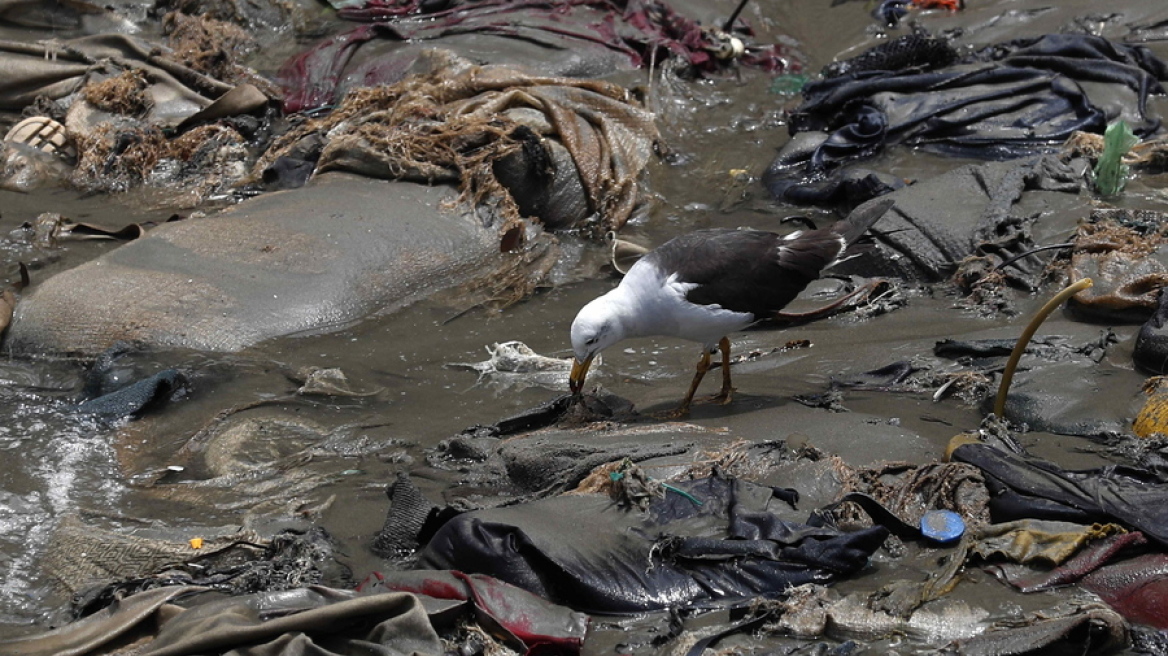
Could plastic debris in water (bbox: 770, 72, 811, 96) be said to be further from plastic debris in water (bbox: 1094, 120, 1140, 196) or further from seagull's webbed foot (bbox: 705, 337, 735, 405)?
seagull's webbed foot (bbox: 705, 337, 735, 405)

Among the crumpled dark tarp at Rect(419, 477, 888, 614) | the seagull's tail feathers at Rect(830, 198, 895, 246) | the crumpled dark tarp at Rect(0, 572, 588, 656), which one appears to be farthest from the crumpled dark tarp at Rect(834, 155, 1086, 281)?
the crumpled dark tarp at Rect(0, 572, 588, 656)

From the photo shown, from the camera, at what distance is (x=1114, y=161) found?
6.64m

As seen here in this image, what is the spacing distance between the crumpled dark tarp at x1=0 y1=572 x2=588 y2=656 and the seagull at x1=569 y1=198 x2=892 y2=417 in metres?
1.59

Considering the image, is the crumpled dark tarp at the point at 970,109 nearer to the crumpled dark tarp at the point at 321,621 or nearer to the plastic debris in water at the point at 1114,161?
the plastic debris in water at the point at 1114,161

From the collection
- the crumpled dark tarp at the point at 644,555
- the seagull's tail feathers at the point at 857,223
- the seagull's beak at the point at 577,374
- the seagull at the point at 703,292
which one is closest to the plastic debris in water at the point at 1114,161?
the seagull's tail feathers at the point at 857,223

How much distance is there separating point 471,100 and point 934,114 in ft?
10.4

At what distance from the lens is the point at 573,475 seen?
417cm

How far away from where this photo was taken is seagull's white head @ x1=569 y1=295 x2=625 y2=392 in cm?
478

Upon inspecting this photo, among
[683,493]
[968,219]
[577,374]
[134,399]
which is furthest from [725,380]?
[134,399]

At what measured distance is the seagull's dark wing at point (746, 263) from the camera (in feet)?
15.8

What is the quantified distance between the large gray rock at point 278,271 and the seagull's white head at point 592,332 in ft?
5.29

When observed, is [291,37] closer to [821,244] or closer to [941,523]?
[821,244]

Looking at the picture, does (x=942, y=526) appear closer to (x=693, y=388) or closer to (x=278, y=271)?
(x=693, y=388)

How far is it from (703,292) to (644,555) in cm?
145
